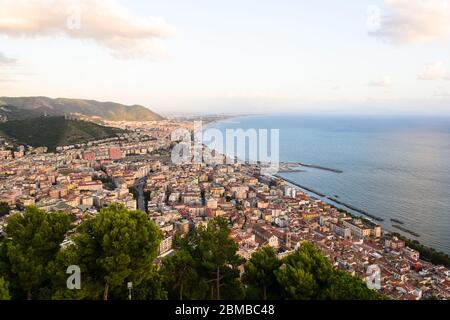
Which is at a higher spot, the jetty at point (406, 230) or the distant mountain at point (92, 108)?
the distant mountain at point (92, 108)

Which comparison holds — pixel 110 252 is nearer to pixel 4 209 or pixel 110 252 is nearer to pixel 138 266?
pixel 138 266

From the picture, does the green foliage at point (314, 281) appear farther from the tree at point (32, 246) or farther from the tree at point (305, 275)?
the tree at point (32, 246)

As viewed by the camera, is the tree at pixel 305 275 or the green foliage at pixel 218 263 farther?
the green foliage at pixel 218 263

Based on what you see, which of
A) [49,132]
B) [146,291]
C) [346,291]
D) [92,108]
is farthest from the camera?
[92,108]

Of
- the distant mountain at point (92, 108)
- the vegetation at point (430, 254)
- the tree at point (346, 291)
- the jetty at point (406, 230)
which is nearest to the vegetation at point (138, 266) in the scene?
the tree at point (346, 291)

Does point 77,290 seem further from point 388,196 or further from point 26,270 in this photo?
point 388,196

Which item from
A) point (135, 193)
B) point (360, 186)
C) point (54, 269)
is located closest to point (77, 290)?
point (54, 269)

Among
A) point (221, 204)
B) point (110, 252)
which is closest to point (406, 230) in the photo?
point (221, 204)
